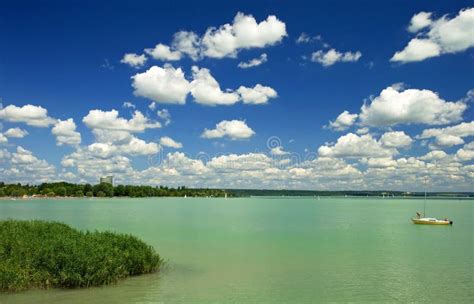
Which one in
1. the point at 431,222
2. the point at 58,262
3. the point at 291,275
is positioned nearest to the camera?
the point at 58,262

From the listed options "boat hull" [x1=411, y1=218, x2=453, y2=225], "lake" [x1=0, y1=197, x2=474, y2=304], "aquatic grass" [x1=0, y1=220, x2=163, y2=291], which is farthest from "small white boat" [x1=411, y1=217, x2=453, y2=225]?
"aquatic grass" [x1=0, y1=220, x2=163, y2=291]

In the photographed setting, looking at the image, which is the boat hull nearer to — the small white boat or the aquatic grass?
the small white boat

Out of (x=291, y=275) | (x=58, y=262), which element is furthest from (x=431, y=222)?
(x=58, y=262)

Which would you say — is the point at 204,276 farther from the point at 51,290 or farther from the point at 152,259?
the point at 51,290

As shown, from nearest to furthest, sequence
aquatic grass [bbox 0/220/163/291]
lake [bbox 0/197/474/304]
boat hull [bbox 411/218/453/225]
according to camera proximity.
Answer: aquatic grass [bbox 0/220/163/291] < lake [bbox 0/197/474/304] < boat hull [bbox 411/218/453/225]

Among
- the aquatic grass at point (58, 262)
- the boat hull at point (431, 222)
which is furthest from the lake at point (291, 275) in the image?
the boat hull at point (431, 222)

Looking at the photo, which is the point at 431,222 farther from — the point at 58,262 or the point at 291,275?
the point at 58,262

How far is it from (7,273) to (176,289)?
9.09m

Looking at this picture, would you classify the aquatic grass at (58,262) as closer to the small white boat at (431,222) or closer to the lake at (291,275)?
the lake at (291,275)

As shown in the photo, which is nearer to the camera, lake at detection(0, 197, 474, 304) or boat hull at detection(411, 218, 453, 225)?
lake at detection(0, 197, 474, 304)

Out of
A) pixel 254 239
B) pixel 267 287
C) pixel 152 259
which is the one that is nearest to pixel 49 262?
pixel 152 259

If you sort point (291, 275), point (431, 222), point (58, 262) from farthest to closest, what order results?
point (431, 222) < point (291, 275) < point (58, 262)

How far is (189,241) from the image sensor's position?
52.5 meters

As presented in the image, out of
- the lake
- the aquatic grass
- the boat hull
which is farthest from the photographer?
the boat hull
